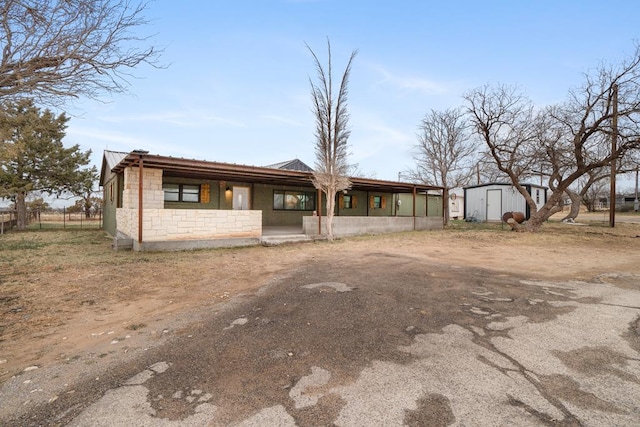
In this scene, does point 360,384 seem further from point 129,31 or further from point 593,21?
point 593,21

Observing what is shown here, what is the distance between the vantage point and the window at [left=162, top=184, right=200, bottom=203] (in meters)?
12.9

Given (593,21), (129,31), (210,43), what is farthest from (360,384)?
(593,21)

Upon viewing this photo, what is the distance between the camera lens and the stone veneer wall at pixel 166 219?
30.2ft

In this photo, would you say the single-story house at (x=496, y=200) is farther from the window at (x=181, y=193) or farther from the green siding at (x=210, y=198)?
the window at (x=181, y=193)

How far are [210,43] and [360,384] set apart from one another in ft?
39.1

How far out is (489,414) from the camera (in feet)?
6.37

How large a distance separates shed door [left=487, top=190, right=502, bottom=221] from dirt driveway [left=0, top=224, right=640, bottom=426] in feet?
54.0

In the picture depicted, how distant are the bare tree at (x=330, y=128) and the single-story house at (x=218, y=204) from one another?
0.72 meters

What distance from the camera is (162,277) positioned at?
6023mm

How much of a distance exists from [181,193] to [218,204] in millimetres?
1614

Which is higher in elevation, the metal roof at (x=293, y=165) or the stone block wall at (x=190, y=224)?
the metal roof at (x=293, y=165)

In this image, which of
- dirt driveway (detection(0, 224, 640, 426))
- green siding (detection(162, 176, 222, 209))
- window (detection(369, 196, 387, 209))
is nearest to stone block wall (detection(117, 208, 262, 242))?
green siding (detection(162, 176, 222, 209))

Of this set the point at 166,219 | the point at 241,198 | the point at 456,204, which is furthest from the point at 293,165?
the point at 456,204

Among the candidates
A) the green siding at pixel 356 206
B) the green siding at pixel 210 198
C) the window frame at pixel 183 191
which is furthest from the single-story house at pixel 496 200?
the window frame at pixel 183 191
